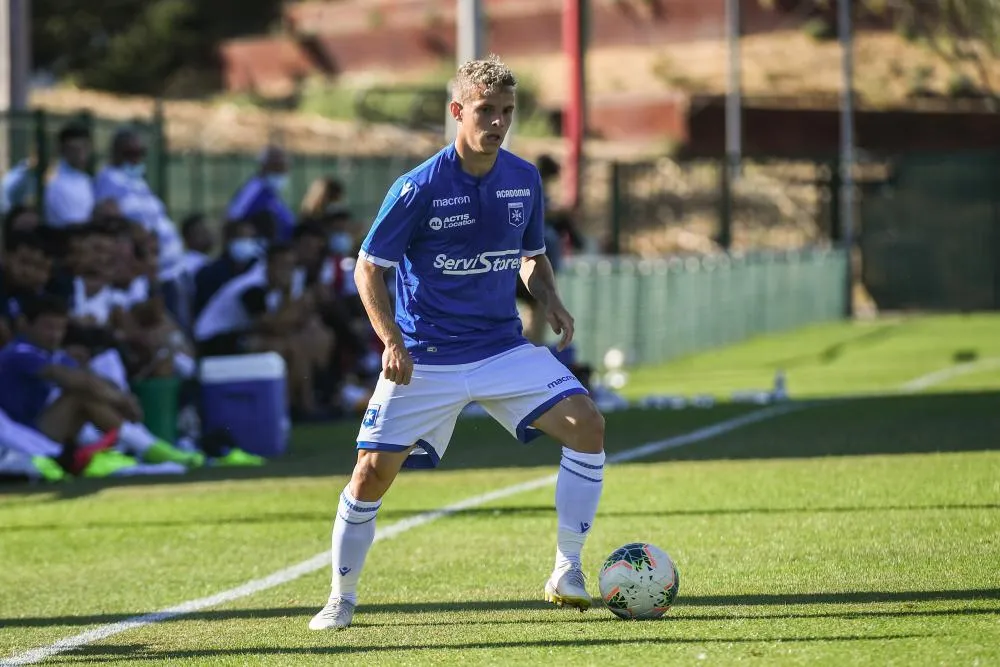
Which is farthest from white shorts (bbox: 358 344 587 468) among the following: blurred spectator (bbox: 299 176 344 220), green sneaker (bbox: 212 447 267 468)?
blurred spectator (bbox: 299 176 344 220)

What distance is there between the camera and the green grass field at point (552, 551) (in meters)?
6.66

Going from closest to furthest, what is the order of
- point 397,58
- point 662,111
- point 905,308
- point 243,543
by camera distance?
point 243,543 < point 905,308 < point 662,111 < point 397,58

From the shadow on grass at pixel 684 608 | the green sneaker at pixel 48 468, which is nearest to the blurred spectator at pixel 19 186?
the green sneaker at pixel 48 468

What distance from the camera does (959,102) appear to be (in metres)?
53.2

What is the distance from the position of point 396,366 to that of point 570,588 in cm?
117

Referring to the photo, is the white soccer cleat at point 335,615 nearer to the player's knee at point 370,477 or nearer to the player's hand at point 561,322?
the player's knee at point 370,477

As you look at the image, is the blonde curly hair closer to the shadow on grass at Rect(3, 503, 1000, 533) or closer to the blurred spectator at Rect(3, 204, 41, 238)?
the shadow on grass at Rect(3, 503, 1000, 533)

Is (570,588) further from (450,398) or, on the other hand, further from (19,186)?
(19,186)

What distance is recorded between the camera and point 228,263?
16.1 metres

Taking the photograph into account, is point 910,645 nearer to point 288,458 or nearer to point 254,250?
point 288,458

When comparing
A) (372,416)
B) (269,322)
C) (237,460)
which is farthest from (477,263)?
(269,322)

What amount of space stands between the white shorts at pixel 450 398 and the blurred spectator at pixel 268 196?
993 centimetres

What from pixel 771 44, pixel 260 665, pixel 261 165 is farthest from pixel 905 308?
pixel 771 44

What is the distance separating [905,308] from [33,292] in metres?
21.0
